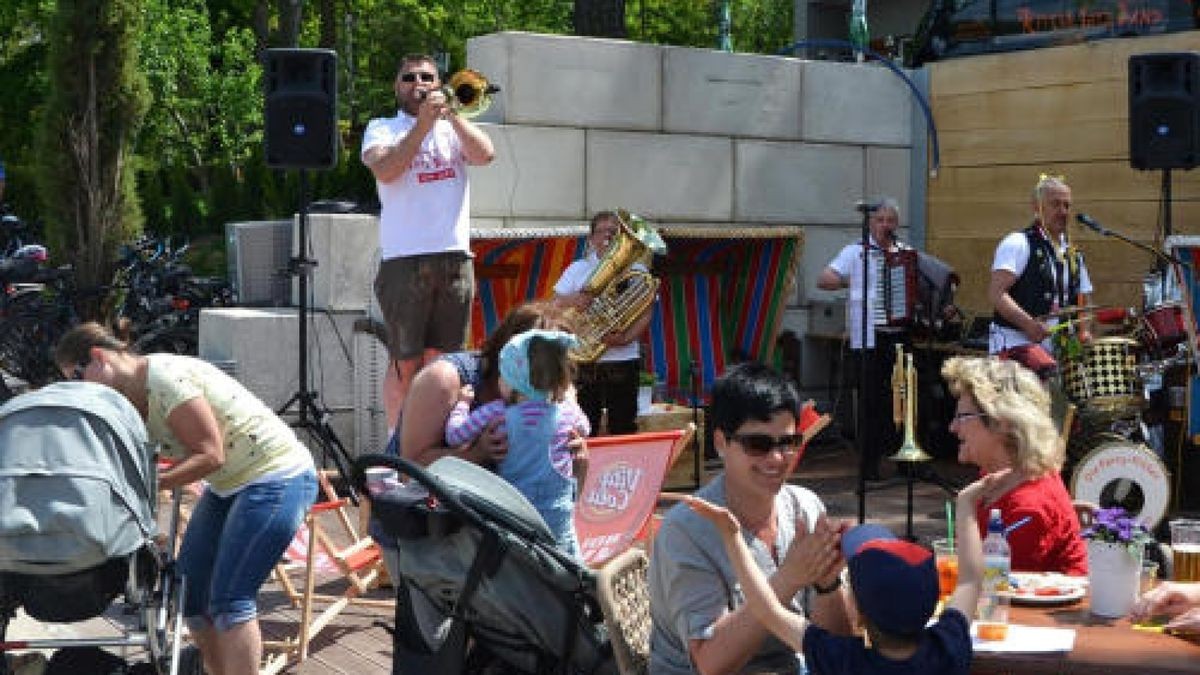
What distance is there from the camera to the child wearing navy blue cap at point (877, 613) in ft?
9.46

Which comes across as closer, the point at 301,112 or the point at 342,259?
the point at 301,112

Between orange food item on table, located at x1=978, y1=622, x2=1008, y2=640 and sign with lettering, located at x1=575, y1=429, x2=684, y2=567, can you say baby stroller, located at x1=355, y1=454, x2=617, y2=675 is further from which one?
sign with lettering, located at x1=575, y1=429, x2=684, y2=567

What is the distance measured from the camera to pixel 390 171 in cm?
738

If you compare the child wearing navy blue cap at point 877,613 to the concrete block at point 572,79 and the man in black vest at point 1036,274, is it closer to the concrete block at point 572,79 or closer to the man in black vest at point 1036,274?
the man in black vest at point 1036,274

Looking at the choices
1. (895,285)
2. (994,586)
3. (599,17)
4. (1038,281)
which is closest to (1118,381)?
(1038,281)

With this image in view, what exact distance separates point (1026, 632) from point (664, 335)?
7.36 m

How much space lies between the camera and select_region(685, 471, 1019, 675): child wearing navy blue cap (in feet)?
9.46

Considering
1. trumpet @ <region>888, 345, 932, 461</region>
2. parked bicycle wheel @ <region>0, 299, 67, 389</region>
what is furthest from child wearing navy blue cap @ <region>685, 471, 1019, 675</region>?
parked bicycle wheel @ <region>0, 299, 67, 389</region>

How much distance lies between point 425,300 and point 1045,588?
4.25 metres

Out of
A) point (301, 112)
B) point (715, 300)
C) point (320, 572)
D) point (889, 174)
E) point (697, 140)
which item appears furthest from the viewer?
point (889, 174)

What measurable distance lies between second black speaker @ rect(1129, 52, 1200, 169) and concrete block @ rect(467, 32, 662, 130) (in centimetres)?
308

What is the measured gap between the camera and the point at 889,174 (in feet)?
39.2

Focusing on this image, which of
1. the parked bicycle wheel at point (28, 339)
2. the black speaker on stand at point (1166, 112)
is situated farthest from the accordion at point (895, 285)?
the parked bicycle wheel at point (28, 339)

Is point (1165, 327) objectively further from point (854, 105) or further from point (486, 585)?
point (486, 585)
